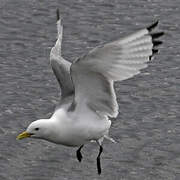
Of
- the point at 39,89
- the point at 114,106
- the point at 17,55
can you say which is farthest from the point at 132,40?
the point at 17,55

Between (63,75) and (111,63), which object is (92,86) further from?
(63,75)

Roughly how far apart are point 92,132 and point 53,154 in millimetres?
3569

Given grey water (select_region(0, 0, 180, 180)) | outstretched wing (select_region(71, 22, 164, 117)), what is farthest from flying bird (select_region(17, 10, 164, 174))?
grey water (select_region(0, 0, 180, 180))

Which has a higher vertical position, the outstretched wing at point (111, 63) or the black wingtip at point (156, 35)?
the black wingtip at point (156, 35)

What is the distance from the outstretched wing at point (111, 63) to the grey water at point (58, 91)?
3.55 m

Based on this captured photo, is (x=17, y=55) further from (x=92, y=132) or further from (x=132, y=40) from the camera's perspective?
(x=132, y=40)

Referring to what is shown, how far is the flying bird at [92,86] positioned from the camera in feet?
37.9

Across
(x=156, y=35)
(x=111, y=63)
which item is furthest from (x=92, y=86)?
(x=156, y=35)

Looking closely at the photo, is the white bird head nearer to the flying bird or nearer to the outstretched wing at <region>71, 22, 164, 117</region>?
the flying bird

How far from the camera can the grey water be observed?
15781 millimetres

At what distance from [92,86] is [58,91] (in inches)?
269

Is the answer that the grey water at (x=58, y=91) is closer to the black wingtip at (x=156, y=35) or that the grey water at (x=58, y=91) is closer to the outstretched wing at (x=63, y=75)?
the outstretched wing at (x=63, y=75)

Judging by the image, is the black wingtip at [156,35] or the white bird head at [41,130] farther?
the white bird head at [41,130]

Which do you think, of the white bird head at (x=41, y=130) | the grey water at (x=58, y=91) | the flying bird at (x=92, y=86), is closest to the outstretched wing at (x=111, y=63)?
the flying bird at (x=92, y=86)
